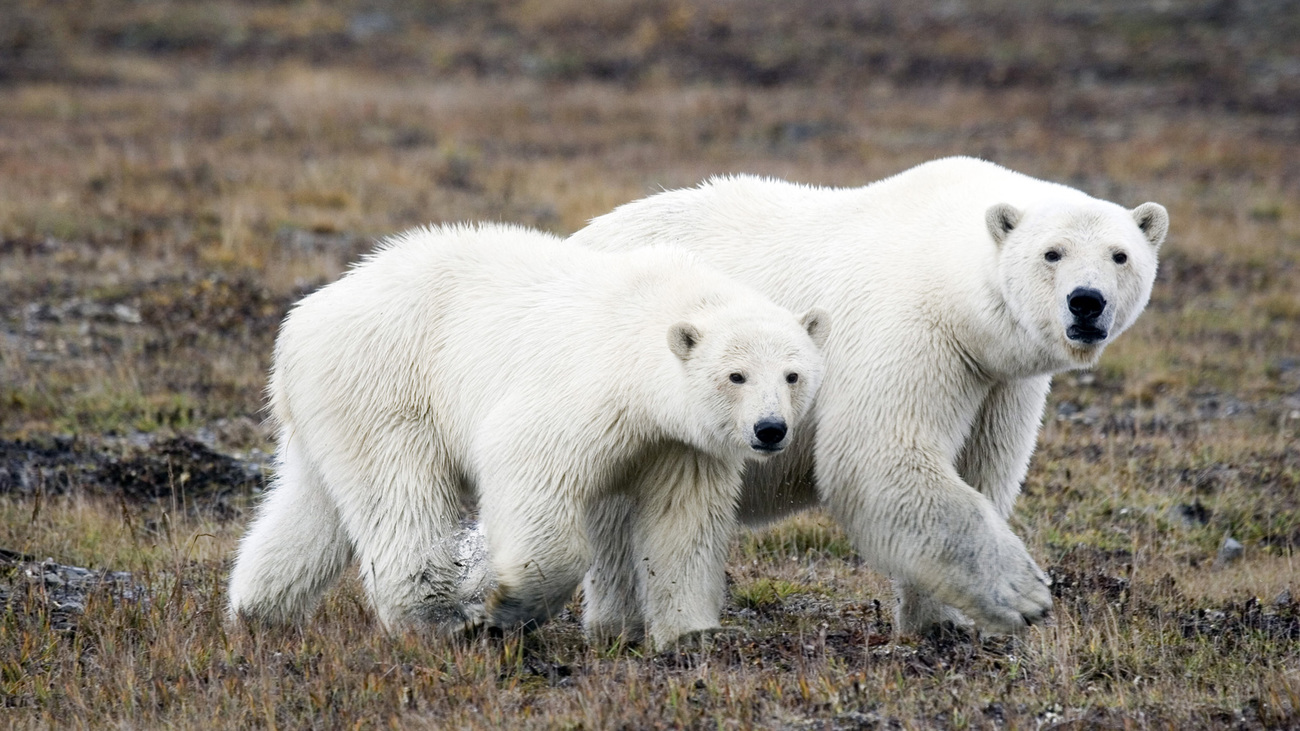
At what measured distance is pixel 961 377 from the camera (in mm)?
6203

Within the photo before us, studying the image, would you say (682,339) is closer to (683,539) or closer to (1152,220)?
(683,539)

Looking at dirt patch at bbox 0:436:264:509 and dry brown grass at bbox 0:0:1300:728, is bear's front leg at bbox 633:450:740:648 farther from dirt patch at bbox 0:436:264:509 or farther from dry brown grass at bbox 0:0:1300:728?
dirt patch at bbox 0:436:264:509

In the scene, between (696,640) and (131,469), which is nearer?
(696,640)

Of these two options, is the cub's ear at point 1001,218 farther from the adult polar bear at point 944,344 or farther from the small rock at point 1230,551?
the small rock at point 1230,551

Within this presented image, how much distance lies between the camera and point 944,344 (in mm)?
6191

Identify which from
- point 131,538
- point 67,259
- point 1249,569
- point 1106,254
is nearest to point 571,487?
point 1106,254

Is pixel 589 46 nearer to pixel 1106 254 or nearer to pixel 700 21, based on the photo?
pixel 700 21

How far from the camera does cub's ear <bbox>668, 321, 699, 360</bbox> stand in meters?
5.79

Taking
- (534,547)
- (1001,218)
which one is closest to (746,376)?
Result: (534,547)

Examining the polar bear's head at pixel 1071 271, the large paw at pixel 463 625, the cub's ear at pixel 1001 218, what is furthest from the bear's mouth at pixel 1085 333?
the large paw at pixel 463 625

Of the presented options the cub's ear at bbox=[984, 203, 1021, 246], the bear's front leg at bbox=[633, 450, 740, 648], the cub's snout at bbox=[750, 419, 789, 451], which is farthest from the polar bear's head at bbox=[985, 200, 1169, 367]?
the bear's front leg at bbox=[633, 450, 740, 648]

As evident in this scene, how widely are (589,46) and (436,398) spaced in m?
26.1

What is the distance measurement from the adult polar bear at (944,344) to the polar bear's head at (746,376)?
476 millimetres

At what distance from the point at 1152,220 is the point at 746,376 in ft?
6.49
